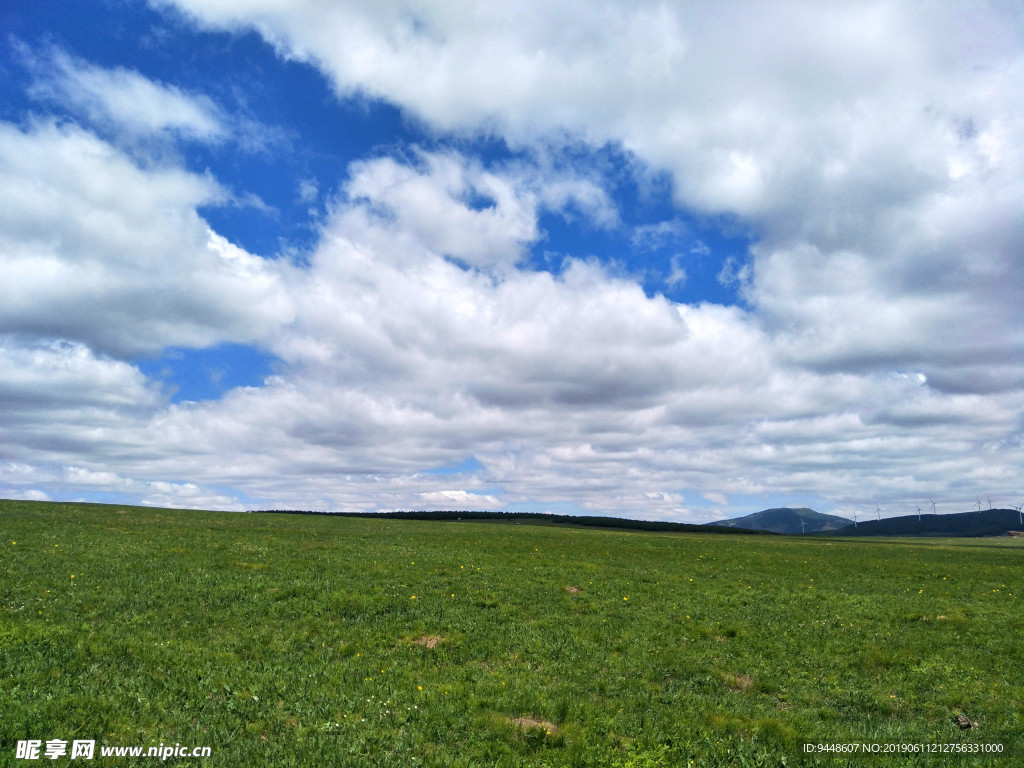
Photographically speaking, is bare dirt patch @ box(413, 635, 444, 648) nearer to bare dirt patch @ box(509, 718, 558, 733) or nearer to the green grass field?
the green grass field

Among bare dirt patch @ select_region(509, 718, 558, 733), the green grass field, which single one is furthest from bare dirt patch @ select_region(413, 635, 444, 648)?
bare dirt patch @ select_region(509, 718, 558, 733)

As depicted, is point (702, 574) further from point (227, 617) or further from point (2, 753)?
point (2, 753)

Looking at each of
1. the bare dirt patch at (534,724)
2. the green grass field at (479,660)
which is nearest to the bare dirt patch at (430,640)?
the green grass field at (479,660)

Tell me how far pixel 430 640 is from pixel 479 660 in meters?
2.59

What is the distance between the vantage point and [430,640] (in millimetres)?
22641

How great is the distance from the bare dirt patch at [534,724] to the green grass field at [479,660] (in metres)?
0.11

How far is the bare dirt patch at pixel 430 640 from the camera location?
22219 mm

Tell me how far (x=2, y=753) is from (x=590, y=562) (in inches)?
1351

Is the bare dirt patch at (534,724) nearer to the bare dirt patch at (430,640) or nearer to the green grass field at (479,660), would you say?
the green grass field at (479,660)

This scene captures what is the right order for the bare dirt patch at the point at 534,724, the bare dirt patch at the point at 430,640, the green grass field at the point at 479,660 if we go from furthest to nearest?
the bare dirt patch at the point at 430,640, the bare dirt patch at the point at 534,724, the green grass field at the point at 479,660

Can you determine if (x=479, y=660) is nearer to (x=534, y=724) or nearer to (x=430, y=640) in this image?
(x=430, y=640)

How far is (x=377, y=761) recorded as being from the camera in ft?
43.5

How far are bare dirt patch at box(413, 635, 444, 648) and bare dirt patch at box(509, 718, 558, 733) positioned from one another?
264 inches

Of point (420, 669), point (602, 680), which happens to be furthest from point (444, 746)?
point (602, 680)
